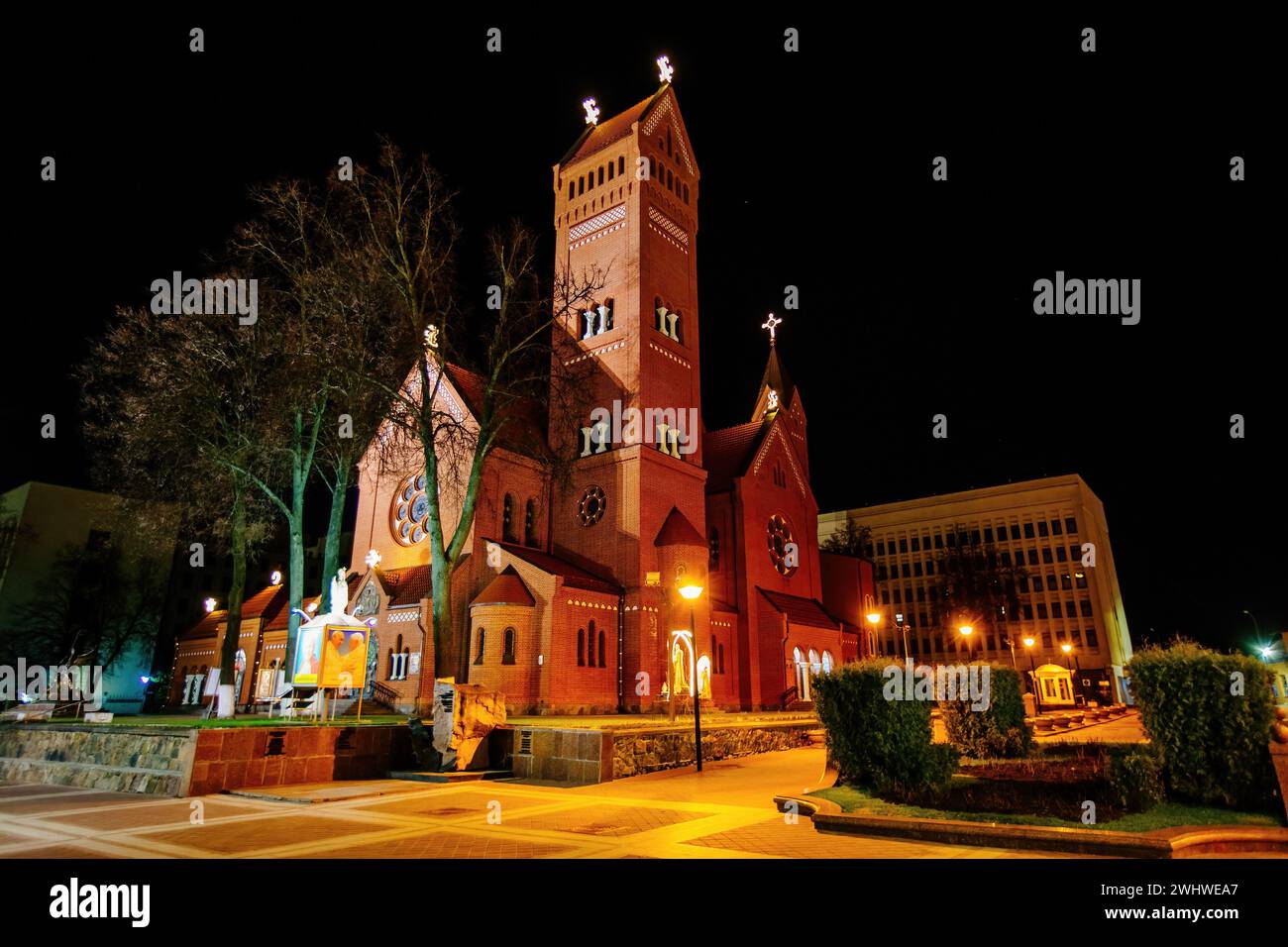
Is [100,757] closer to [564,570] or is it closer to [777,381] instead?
[564,570]

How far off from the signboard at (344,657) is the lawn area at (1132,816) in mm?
13695

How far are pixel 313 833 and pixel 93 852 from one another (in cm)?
224

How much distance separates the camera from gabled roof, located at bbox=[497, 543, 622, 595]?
27500 mm

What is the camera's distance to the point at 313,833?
9.16 meters

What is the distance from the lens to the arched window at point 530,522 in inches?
1223

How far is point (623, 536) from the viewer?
3005 centimetres

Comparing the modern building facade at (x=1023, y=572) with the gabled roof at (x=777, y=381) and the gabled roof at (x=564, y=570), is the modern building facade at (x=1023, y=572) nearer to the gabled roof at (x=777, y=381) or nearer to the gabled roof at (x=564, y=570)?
→ the gabled roof at (x=777, y=381)

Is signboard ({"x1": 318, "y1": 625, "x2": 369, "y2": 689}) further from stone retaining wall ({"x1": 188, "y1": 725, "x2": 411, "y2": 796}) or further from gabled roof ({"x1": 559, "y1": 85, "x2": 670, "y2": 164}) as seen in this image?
gabled roof ({"x1": 559, "y1": 85, "x2": 670, "y2": 164})

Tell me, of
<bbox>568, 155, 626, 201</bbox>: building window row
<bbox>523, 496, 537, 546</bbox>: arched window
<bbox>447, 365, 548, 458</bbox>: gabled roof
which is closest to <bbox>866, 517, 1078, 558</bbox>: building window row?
<bbox>568, 155, 626, 201</bbox>: building window row

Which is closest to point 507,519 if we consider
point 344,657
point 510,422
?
point 510,422

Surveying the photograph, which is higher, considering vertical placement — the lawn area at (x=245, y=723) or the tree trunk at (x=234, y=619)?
the tree trunk at (x=234, y=619)

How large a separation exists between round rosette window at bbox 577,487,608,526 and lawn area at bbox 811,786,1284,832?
22090mm

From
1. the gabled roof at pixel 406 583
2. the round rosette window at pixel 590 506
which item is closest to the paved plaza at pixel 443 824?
the gabled roof at pixel 406 583

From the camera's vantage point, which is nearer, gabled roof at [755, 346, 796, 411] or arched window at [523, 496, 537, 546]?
arched window at [523, 496, 537, 546]
